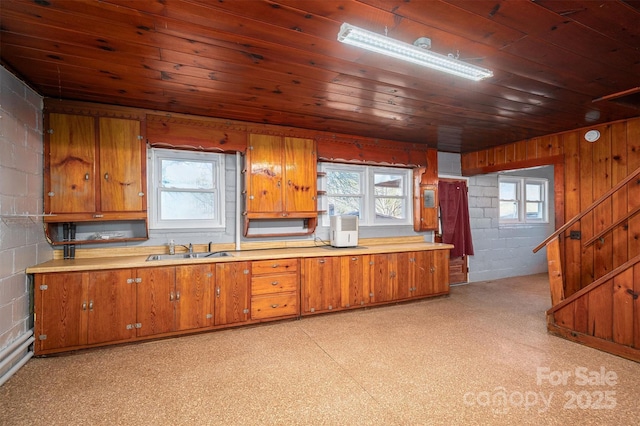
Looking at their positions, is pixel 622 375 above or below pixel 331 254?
below

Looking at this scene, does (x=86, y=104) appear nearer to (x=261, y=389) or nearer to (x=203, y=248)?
(x=203, y=248)

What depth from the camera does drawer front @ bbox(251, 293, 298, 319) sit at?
3564mm

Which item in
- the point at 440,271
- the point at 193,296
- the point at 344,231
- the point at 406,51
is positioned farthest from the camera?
the point at 440,271

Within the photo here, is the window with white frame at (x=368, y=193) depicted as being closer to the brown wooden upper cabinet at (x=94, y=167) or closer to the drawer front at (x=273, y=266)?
the drawer front at (x=273, y=266)

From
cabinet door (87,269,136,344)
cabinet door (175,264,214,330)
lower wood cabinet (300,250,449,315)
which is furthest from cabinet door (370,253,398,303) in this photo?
cabinet door (87,269,136,344)

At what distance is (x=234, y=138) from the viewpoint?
3.83 metres

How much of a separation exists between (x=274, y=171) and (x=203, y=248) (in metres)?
1.29

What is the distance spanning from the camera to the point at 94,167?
3.19m

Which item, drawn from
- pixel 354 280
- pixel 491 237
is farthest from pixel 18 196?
pixel 491 237

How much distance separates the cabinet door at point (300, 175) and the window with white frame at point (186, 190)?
2.74 ft

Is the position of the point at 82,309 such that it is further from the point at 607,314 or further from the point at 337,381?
the point at 607,314

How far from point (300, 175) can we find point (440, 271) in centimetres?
254

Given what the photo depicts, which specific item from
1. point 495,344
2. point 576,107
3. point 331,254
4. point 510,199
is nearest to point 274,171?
point 331,254

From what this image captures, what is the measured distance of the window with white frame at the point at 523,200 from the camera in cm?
656
